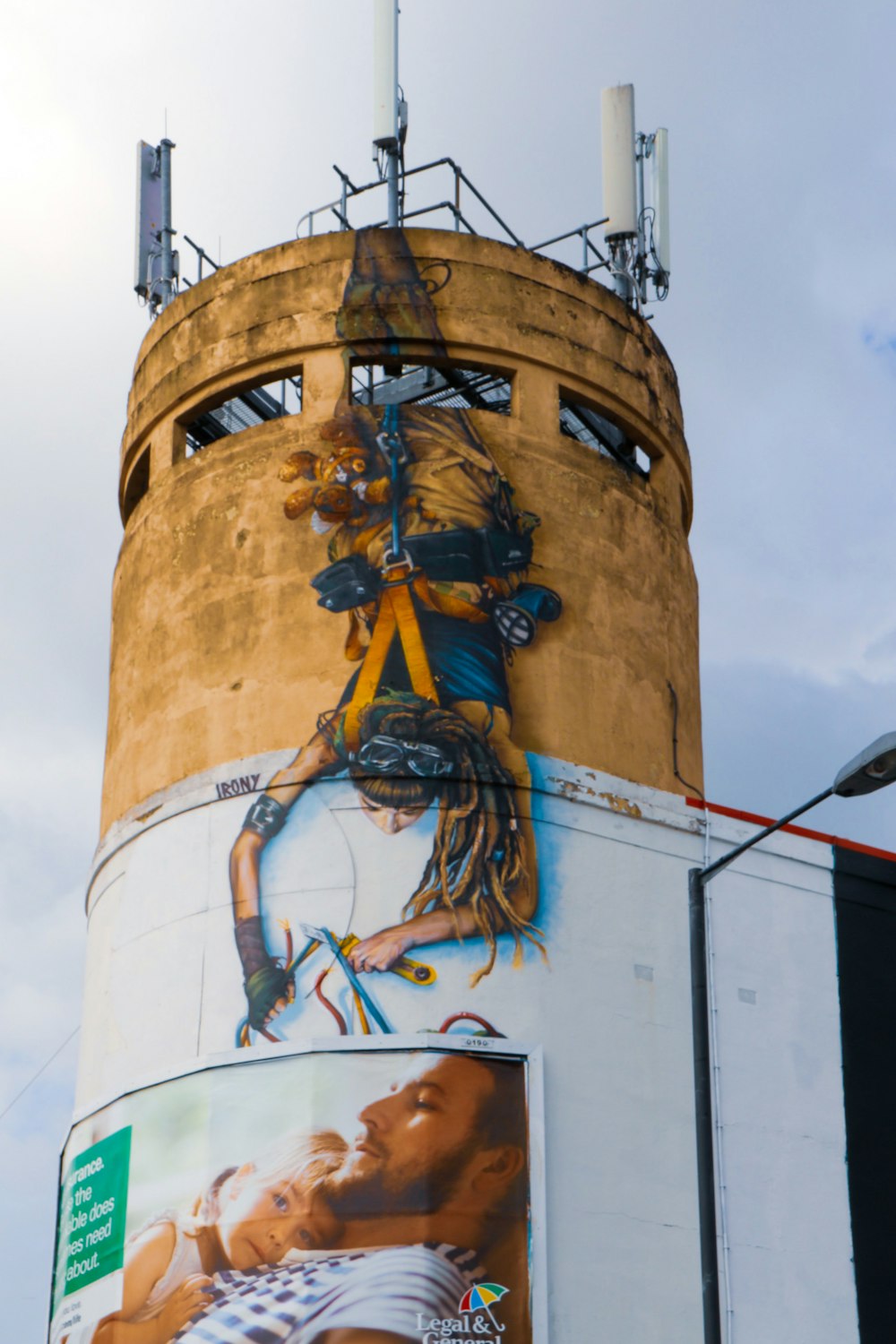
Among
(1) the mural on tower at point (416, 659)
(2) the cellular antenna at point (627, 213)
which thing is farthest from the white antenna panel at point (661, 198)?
(1) the mural on tower at point (416, 659)

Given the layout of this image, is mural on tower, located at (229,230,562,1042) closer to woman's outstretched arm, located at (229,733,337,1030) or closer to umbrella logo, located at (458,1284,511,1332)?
woman's outstretched arm, located at (229,733,337,1030)

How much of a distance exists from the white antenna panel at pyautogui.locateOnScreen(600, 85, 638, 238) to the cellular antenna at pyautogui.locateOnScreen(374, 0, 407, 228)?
12.0 feet

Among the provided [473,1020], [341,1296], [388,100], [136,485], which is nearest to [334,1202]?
[341,1296]

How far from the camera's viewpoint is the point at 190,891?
82.5ft

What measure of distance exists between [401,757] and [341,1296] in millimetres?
6423

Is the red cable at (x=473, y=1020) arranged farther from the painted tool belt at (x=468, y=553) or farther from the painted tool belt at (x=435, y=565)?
the painted tool belt at (x=468, y=553)

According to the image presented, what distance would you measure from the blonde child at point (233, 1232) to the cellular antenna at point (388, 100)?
14.2m

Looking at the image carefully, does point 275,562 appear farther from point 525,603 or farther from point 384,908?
point 384,908

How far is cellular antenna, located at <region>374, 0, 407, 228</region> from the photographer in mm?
30125

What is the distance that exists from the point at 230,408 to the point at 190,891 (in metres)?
8.32

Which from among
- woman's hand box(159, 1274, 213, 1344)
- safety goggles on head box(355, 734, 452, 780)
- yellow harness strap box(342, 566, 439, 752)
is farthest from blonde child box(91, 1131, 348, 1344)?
yellow harness strap box(342, 566, 439, 752)

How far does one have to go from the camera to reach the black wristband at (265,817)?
2484 cm

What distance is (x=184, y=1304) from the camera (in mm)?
22531

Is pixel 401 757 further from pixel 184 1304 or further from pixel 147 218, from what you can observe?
pixel 147 218
